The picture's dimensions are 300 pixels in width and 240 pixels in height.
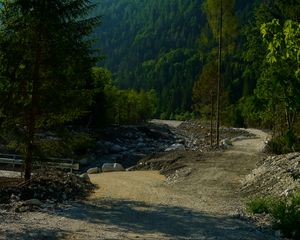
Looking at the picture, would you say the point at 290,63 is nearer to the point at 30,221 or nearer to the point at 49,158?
the point at 30,221

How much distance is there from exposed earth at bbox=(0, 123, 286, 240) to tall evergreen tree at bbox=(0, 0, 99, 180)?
324 cm

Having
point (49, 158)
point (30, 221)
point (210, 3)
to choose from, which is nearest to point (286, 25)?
point (30, 221)

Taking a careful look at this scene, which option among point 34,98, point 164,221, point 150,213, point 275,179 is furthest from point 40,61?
point 275,179

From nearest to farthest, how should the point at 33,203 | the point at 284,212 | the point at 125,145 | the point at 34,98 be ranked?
the point at 284,212, the point at 33,203, the point at 34,98, the point at 125,145

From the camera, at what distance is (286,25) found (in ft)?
20.5

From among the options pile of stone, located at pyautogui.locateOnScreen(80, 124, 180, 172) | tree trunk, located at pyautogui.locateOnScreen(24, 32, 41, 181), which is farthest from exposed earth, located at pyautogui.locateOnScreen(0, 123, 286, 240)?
pile of stone, located at pyautogui.locateOnScreen(80, 124, 180, 172)

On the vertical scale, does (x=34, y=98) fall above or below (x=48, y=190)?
above

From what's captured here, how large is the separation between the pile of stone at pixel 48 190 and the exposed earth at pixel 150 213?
0.60 metres

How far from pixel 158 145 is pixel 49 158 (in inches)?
1547

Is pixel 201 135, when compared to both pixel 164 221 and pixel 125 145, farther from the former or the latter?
pixel 164 221

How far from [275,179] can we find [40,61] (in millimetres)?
9151

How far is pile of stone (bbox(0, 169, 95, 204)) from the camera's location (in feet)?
48.0

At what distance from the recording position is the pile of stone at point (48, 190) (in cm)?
1464

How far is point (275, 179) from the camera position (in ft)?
61.3
